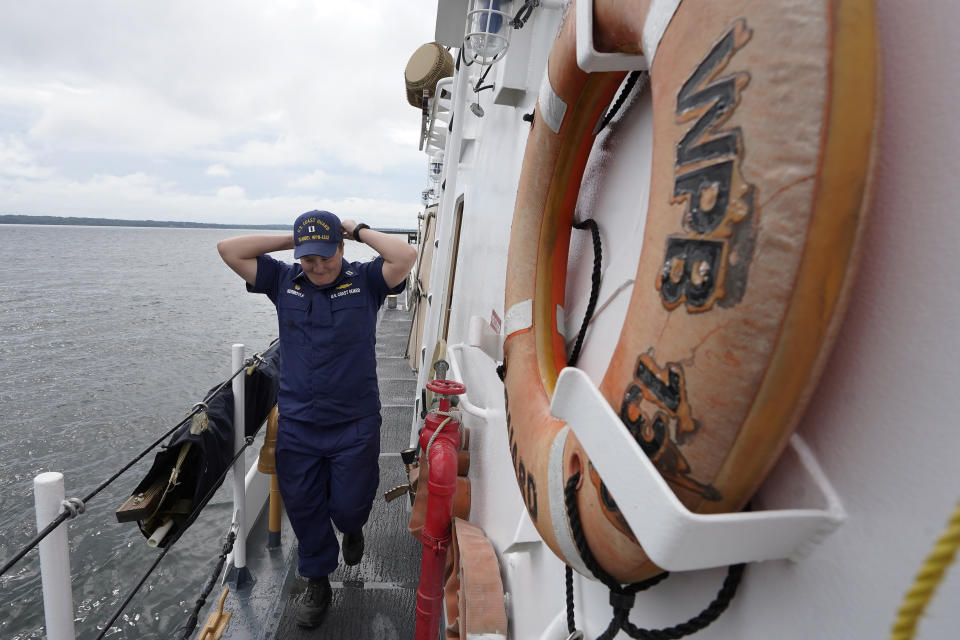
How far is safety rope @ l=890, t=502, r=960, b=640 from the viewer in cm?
36

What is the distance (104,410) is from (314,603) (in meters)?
8.96

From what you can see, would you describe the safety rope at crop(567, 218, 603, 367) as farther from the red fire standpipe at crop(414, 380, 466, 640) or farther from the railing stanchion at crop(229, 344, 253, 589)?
the railing stanchion at crop(229, 344, 253, 589)

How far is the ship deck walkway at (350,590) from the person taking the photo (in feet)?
7.22

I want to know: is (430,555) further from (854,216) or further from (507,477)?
(854,216)

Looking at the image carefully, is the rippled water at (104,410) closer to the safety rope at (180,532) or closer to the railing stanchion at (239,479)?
the railing stanchion at (239,479)

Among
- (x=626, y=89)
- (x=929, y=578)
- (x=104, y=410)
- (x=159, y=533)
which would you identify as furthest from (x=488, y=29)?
(x=104, y=410)

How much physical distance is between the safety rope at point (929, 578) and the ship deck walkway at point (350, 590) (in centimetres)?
220

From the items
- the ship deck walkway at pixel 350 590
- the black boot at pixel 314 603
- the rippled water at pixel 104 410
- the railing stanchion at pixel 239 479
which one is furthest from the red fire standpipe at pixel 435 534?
the rippled water at pixel 104 410

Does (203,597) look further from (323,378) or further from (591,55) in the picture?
(591,55)

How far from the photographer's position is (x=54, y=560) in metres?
1.30

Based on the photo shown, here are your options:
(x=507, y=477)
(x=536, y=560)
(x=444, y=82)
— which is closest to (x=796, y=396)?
(x=536, y=560)

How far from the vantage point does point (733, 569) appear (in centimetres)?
62

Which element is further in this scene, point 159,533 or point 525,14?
point 159,533

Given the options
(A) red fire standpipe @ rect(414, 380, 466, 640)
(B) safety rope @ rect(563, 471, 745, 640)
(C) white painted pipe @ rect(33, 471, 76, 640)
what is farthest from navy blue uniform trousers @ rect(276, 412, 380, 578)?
(B) safety rope @ rect(563, 471, 745, 640)
